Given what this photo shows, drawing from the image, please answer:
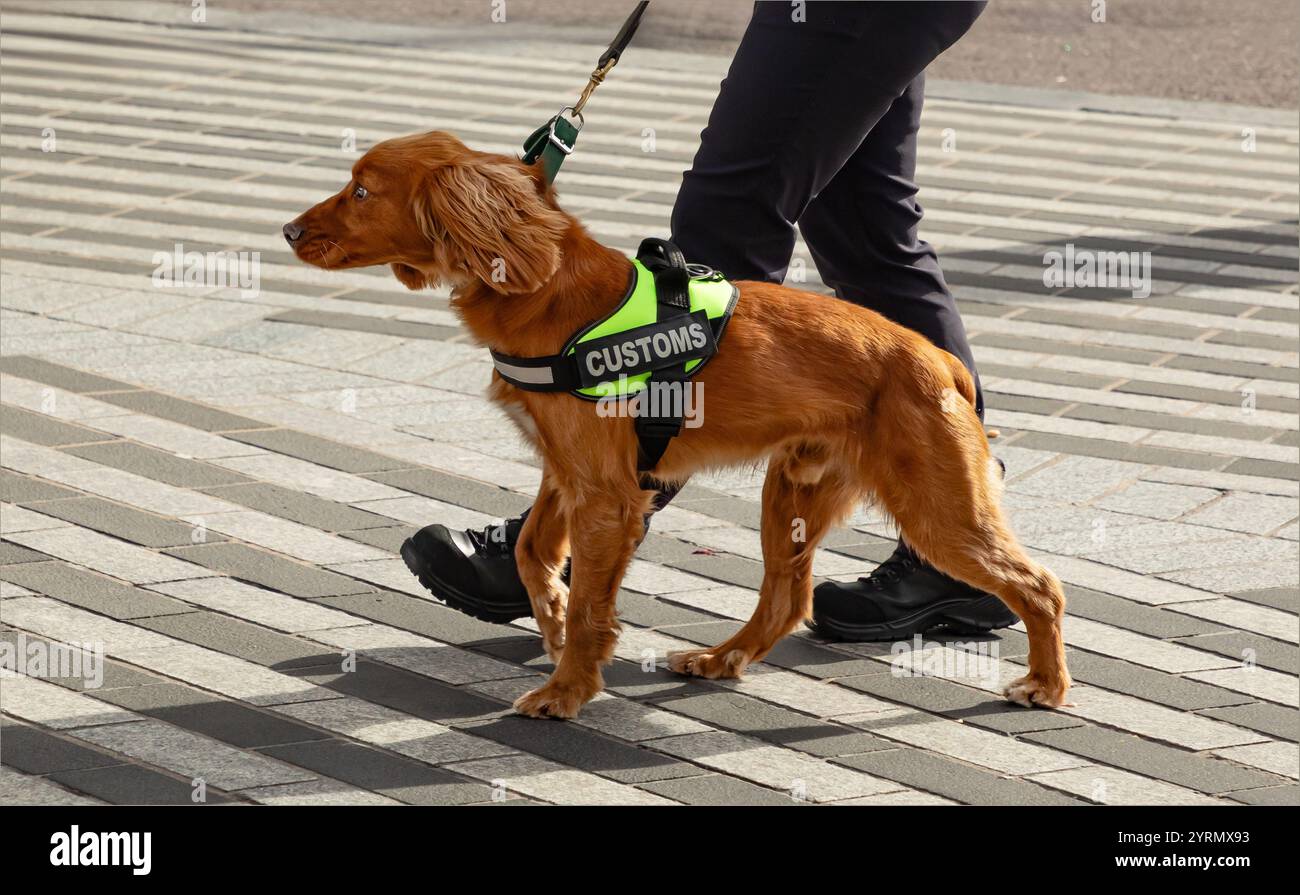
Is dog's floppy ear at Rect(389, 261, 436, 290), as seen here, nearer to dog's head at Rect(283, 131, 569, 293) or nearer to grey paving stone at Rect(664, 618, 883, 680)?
dog's head at Rect(283, 131, 569, 293)

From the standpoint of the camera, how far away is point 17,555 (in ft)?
Answer: 15.0

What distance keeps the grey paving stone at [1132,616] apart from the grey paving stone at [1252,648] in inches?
1.5

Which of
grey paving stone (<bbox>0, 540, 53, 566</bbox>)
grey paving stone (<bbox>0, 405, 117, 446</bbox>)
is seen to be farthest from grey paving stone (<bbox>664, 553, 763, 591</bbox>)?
grey paving stone (<bbox>0, 405, 117, 446</bbox>)

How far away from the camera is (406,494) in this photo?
17.0 feet

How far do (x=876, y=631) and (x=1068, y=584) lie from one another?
26.2 inches

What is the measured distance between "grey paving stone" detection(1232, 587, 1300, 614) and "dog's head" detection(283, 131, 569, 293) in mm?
2160

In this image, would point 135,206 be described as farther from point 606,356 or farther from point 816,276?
point 606,356

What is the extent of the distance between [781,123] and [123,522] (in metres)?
2.16

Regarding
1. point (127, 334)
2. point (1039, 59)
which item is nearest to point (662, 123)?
point (1039, 59)

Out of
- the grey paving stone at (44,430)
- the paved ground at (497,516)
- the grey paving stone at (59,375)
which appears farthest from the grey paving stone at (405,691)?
the grey paving stone at (59,375)

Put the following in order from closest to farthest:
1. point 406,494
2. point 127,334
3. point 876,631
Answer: point 876,631 → point 406,494 → point 127,334

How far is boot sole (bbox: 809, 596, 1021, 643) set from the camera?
14.2ft

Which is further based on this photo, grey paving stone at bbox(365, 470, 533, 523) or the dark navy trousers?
grey paving stone at bbox(365, 470, 533, 523)

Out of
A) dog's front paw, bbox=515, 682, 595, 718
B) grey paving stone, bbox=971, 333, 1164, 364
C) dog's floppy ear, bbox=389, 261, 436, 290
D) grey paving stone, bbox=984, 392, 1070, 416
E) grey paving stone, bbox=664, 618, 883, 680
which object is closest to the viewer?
dog's floppy ear, bbox=389, 261, 436, 290
